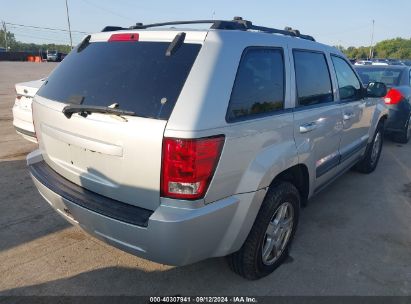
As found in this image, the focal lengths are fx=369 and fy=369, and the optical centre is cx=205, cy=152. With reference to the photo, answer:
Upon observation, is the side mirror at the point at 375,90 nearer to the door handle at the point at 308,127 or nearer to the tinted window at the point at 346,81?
the tinted window at the point at 346,81

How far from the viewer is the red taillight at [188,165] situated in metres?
2.11

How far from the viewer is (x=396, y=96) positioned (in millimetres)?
7188

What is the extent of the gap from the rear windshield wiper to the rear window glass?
0.20ft

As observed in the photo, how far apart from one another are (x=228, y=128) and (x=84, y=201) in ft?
3.64

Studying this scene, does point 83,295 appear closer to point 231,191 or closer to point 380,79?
point 231,191

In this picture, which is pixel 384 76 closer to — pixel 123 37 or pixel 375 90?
pixel 375 90

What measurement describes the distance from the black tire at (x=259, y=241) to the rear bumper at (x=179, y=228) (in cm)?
14

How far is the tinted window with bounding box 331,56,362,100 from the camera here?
402cm

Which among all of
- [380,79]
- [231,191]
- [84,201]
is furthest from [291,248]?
[380,79]

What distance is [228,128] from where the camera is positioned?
2277mm

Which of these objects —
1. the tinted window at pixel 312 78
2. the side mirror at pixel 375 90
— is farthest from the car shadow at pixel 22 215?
the side mirror at pixel 375 90

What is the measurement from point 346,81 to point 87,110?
9.97 feet

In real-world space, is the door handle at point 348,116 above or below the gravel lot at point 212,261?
above

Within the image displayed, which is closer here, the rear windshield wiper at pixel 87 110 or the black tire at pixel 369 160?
the rear windshield wiper at pixel 87 110
